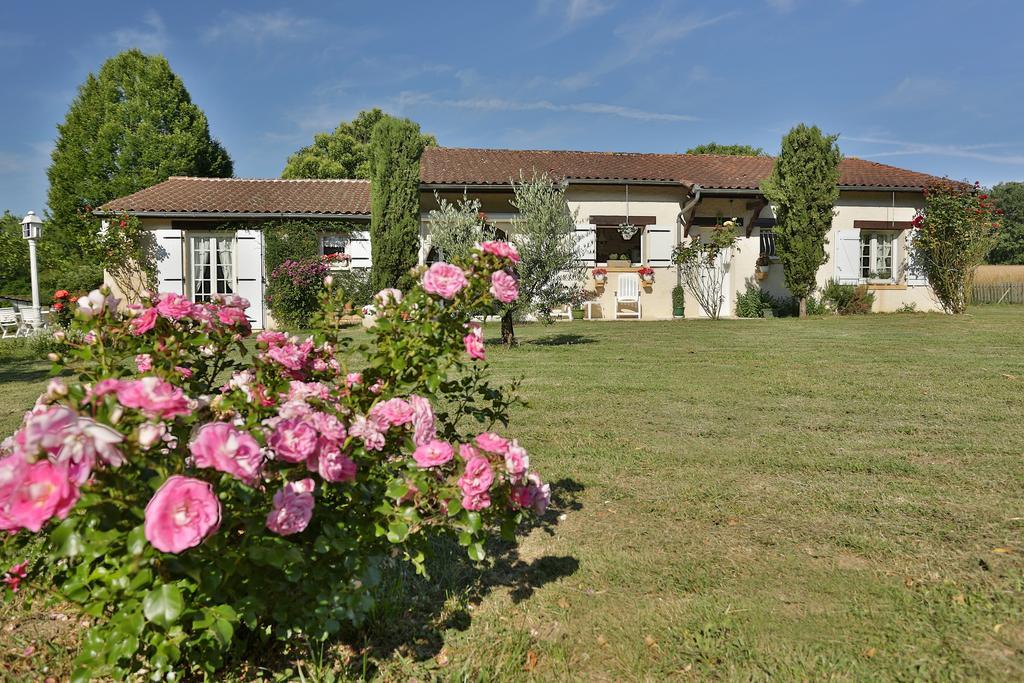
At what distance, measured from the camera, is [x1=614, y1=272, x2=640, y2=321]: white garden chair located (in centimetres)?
1617

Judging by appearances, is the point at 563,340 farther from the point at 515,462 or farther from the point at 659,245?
the point at 515,462

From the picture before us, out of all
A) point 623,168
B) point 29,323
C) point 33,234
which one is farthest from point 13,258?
point 623,168

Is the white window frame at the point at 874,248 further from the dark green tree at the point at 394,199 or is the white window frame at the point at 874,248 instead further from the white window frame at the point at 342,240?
the white window frame at the point at 342,240

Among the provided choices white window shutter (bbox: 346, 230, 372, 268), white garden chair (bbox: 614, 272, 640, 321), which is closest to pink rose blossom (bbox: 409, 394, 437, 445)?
white window shutter (bbox: 346, 230, 372, 268)

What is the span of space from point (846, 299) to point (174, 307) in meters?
16.8

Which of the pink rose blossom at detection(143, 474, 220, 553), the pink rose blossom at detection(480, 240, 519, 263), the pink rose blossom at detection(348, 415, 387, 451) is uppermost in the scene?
the pink rose blossom at detection(480, 240, 519, 263)

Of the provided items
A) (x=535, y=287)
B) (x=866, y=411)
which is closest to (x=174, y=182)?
(x=535, y=287)

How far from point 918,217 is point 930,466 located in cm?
1515

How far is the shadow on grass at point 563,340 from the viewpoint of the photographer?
1074cm

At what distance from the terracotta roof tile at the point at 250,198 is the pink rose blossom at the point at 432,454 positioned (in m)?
14.7

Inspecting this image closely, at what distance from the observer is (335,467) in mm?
1613

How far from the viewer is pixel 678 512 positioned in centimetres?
325

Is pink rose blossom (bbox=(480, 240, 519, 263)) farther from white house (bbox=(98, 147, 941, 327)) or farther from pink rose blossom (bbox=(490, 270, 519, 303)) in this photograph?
white house (bbox=(98, 147, 941, 327))

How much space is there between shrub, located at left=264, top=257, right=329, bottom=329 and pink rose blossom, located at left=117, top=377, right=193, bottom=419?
13978 millimetres
